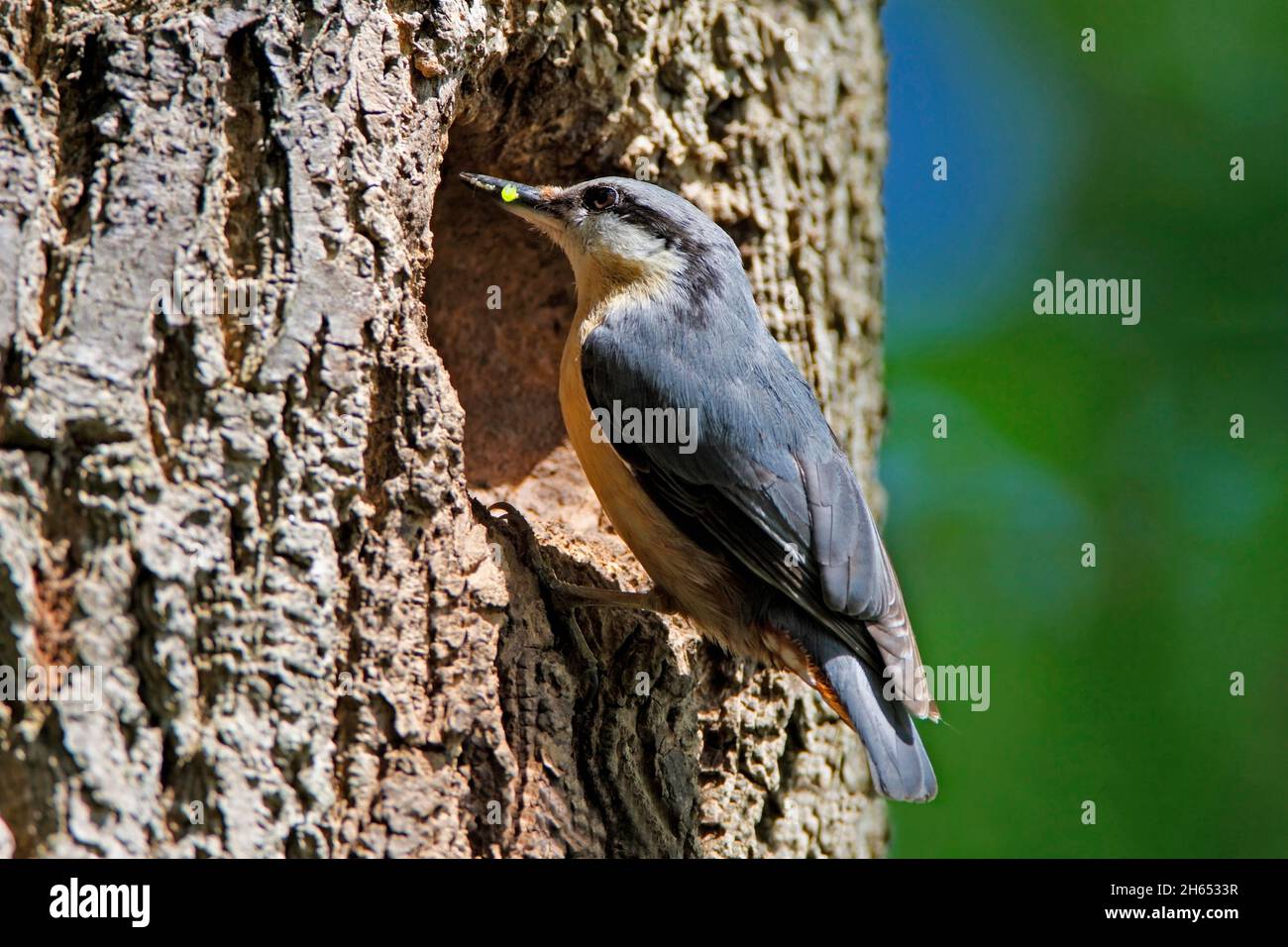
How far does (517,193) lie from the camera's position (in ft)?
13.0

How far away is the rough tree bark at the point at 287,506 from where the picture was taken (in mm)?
2404

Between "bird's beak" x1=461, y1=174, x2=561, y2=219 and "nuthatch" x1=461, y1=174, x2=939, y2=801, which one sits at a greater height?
"bird's beak" x1=461, y1=174, x2=561, y2=219

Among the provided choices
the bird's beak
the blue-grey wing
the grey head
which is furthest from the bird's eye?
the blue-grey wing

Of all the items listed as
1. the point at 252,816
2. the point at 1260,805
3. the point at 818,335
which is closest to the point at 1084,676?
the point at 1260,805

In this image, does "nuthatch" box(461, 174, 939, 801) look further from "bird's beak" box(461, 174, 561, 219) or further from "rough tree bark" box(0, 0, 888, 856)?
"rough tree bark" box(0, 0, 888, 856)

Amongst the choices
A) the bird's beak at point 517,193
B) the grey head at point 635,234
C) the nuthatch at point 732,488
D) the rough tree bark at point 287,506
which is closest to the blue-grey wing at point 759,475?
the nuthatch at point 732,488

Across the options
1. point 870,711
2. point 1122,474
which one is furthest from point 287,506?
point 1122,474

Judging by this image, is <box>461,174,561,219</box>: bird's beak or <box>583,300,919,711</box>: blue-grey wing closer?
<box>583,300,919,711</box>: blue-grey wing

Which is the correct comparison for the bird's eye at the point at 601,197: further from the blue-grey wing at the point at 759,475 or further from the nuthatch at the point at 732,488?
the blue-grey wing at the point at 759,475

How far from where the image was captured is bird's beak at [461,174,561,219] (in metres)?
3.89

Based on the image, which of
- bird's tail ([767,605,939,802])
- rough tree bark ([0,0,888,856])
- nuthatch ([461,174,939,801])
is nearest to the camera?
rough tree bark ([0,0,888,856])

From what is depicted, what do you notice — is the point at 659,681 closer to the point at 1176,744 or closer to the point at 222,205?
the point at 222,205

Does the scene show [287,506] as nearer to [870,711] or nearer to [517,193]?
[870,711]

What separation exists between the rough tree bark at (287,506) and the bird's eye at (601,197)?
0.34 metres
